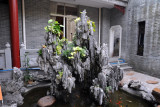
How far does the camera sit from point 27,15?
683 centimetres

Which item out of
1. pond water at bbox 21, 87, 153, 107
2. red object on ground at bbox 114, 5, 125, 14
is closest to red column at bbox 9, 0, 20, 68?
pond water at bbox 21, 87, 153, 107

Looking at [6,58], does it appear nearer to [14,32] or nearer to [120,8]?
[14,32]

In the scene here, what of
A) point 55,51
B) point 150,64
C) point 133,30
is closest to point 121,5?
point 133,30

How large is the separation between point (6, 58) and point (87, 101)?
161 inches

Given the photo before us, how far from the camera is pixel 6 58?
503cm

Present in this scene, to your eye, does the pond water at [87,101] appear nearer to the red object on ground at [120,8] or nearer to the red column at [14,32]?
the red column at [14,32]

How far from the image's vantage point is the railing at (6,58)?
5008 mm

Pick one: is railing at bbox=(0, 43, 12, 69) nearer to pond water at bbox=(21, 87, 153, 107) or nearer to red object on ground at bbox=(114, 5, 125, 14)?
pond water at bbox=(21, 87, 153, 107)

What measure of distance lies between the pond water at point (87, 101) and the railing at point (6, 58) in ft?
5.58

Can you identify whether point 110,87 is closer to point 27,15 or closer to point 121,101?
point 121,101

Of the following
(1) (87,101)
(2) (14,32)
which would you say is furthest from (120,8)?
(2) (14,32)

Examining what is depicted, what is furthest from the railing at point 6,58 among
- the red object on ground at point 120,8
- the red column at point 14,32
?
the red object on ground at point 120,8

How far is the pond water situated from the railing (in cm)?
170

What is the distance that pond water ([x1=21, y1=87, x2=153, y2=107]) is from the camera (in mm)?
3884
